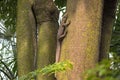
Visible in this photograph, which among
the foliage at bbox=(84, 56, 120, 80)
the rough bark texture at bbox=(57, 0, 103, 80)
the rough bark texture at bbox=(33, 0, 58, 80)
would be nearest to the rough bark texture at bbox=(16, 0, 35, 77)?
the rough bark texture at bbox=(33, 0, 58, 80)

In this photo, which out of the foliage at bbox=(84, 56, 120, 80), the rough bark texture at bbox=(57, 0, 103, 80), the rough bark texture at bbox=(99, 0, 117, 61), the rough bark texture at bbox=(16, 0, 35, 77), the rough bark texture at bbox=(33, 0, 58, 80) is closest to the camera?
the foliage at bbox=(84, 56, 120, 80)

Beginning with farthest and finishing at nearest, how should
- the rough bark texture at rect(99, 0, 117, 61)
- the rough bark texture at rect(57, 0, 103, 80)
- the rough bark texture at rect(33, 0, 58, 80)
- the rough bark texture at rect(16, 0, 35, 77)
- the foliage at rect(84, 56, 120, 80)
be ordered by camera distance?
the rough bark texture at rect(16, 0, 35, 77), the rough bark texture at rect(33, 0, 58, 80), the rough bark texture at rect(99, 0, 117, 61), the rough bark texture at rect(57, 0, 103, 80), the foliage at rect(84, 56, 120, 80)

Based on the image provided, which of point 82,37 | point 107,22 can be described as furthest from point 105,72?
point 107,22

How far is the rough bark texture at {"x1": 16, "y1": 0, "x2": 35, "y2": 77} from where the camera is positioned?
4.05 m

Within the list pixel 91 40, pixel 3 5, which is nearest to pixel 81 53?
pixel 91 40

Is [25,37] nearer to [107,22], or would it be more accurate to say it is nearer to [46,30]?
[46,30]

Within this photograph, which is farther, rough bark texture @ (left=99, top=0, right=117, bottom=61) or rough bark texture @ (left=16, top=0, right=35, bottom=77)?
rough bark texture @ (left=16, top=0, right=35, bottom=77)

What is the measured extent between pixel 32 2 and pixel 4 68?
270 inches

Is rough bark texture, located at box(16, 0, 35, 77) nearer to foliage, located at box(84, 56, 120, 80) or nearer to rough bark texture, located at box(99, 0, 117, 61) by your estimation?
rough bark texture, located at box(99, 0, 117, 61)

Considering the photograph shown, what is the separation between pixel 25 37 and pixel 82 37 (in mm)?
933

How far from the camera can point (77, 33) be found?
3.36 m

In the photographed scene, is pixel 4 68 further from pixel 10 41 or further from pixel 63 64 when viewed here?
pixel 63 64

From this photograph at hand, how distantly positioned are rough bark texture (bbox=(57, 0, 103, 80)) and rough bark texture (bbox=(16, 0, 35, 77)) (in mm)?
676

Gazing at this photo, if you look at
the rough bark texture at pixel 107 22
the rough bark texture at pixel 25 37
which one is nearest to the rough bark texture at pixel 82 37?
the rough bark texture at pixel 107 22
